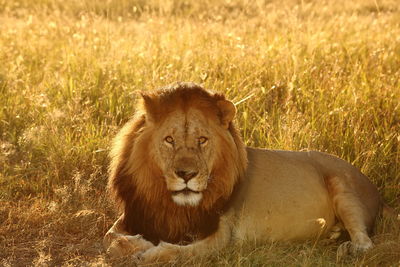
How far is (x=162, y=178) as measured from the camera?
362cm

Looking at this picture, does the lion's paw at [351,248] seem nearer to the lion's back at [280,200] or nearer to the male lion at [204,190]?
the male lion at [204,190]

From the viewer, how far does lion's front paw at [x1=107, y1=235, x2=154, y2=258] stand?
3.66 meters

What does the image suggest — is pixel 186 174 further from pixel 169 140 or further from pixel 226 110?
pixel 226 110

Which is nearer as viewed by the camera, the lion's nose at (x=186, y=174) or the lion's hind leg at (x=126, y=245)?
the lion's nose at (x=186, y=174)

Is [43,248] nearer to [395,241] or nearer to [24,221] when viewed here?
[24,221]

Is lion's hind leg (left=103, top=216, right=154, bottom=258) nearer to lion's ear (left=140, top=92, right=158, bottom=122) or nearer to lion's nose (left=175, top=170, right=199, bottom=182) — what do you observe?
lion's nose (left=175, top=170, right=199, bottom=182)

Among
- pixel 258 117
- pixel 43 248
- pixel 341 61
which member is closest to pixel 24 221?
pixel 43 248

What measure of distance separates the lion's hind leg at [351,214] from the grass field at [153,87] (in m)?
0.10

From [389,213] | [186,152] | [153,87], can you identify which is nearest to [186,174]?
[186,152]

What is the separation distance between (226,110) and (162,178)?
0.47m

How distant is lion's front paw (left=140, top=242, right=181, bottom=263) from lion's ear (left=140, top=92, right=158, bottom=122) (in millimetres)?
645

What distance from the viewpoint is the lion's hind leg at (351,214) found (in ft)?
12.7

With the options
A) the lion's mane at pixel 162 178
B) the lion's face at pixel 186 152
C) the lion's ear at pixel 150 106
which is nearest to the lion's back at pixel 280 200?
the lion's mane at pixel 162 178

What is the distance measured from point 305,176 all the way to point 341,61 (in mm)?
2768
